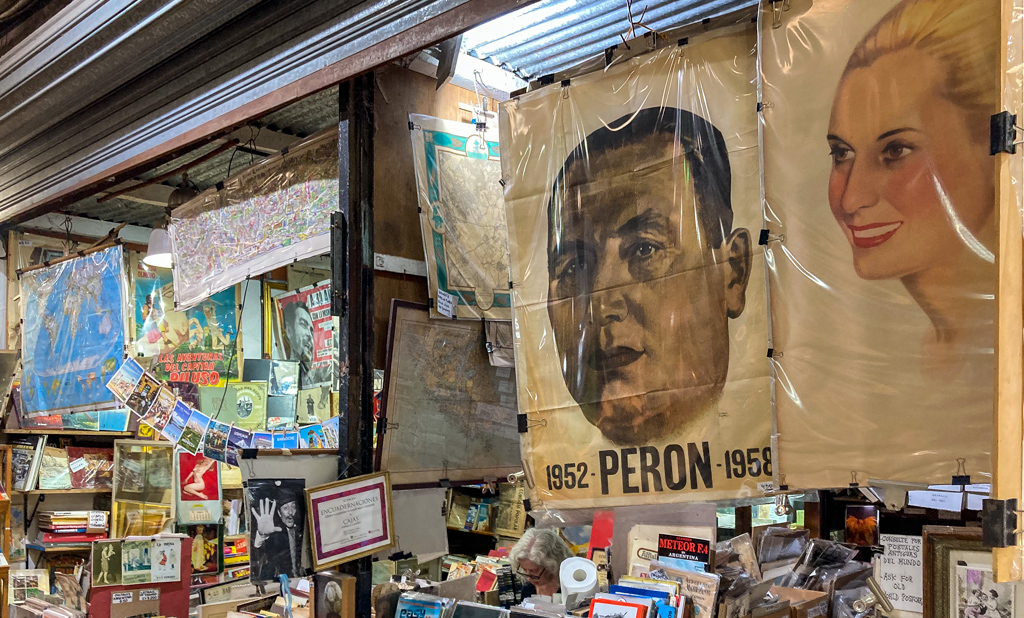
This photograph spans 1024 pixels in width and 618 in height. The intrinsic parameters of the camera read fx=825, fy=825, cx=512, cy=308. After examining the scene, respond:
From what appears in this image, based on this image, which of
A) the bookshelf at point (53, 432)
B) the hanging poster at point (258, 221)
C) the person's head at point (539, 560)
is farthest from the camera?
the bookshelf at point (53, 432)

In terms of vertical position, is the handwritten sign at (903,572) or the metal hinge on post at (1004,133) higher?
the metal hinge on post at (1004,133)

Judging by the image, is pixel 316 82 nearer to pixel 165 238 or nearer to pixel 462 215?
pixel 462 215

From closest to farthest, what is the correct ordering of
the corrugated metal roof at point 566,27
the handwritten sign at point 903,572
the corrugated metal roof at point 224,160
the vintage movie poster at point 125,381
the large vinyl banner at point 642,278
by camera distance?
the handwritten sign at point 903,572
the large vinyl banner at point 642,278
the corrugated metal roof at point 566,27
the vintage movie poster at point 125,381
the corrugated metal roof at point 224,160

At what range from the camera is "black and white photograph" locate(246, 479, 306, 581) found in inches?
121

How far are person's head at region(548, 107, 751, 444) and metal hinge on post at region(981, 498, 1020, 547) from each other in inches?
36.9

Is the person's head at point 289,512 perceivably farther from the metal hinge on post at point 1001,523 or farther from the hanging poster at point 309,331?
the hanging poster at point 309,331

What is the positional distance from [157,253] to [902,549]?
4816mm

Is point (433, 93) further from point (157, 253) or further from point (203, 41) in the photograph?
point (157, 253)

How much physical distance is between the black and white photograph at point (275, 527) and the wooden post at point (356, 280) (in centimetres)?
22

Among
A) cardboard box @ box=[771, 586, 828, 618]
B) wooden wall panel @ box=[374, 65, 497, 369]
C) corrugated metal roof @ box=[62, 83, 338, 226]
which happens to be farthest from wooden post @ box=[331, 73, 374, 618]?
cardboard box @ box=[771, 586, 828, 618]

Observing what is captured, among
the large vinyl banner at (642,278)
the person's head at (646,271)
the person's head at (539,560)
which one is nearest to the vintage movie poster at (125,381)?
the person's head at (539,560)

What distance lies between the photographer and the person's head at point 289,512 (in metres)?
3.10

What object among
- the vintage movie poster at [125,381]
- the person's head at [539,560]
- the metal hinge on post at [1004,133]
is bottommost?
the person's head at [539,560]

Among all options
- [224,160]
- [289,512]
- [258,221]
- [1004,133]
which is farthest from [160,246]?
[1004,133]
